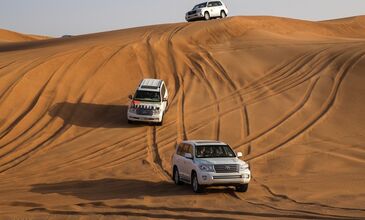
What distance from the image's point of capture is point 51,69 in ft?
139

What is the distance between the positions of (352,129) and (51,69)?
19618 mm

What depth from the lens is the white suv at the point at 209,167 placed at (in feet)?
63.4

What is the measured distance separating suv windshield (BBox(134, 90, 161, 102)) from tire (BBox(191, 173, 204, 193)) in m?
14.1

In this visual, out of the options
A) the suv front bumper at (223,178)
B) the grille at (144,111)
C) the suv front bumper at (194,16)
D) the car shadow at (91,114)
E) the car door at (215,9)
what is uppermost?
the car door at (215,9)

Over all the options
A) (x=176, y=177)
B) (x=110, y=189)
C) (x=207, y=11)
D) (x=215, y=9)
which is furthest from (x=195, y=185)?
(x=215, y=9)

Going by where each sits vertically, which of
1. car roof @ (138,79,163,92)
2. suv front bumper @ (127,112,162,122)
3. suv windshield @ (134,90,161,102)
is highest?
car roof @ (138,79,163,92)

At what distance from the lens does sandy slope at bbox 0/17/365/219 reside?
18.4 metres

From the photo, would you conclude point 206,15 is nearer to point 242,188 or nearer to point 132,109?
point 132,109

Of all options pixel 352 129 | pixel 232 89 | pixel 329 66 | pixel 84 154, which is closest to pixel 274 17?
pixel 329 66

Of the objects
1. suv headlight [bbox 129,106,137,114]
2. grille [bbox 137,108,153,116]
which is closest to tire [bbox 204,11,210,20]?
suv headlight [bbox 129,106,137,114]

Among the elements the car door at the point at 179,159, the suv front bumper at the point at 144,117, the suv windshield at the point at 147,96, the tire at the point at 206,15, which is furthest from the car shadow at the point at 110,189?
the tire at the point at 206,15

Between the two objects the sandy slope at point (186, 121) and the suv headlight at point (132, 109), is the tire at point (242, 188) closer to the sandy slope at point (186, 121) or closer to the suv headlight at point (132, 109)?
the sandy slope at point (186, 121)

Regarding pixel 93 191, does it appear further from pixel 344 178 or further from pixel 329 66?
pixel 329 66

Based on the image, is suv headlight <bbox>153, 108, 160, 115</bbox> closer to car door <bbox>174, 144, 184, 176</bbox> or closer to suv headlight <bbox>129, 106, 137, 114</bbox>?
suv headlight <bbox>129, 106, 137, 114</bbox>
